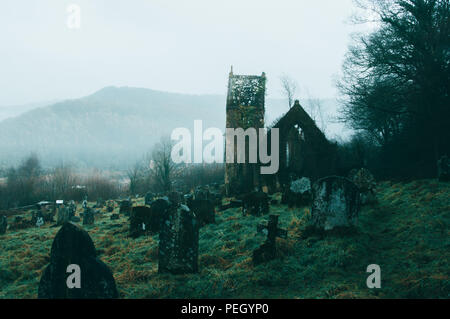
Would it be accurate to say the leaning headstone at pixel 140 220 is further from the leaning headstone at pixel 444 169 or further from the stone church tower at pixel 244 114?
the leaning headstone at pixel 444 169

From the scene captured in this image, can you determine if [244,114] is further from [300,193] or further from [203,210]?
[203,210]

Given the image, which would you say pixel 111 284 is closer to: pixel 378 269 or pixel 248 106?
pixel 378 269

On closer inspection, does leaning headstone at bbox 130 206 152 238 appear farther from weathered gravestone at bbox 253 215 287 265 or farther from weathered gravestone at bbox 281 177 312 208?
weathered gravestone at bbox 253 215 287 265

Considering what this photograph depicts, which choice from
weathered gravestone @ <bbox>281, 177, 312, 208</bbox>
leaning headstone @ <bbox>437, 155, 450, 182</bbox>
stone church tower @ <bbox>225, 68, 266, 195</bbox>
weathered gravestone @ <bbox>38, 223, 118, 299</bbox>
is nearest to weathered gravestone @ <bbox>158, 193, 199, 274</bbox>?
weathered gravestone @ <bbox>38, 223, 118, 299</bbox>

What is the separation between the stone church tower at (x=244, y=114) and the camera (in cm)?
2194

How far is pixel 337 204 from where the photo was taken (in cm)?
833

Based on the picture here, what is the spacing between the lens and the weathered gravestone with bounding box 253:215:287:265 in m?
7.01

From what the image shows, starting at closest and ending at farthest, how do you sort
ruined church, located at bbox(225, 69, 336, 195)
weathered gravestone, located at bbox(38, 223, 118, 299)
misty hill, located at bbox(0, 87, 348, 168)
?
1. weathered gravestone, located at bbox(38, 223, 118, 299)
2. ruined church, located at bbox(225, 69, 336, 195)
3. misty hill, located at bbox(0, 87, 348, 168)

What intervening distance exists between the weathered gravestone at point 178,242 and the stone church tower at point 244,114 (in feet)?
47.4

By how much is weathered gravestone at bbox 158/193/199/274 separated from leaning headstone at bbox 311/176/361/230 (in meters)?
3.92

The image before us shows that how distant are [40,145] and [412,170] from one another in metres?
153

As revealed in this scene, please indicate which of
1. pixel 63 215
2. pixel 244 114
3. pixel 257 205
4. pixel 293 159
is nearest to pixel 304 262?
pixel 257 205

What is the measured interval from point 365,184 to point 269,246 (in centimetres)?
739
